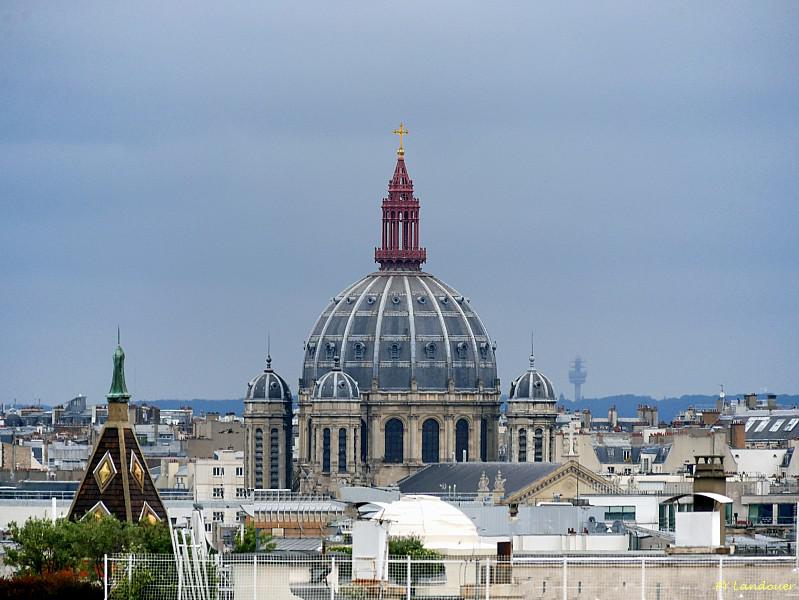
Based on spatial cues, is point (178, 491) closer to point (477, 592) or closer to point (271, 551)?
point (271, 551)

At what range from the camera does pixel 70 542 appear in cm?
8938

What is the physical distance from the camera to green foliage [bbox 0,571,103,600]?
244 feet

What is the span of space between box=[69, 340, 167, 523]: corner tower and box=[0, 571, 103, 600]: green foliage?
2403 cm

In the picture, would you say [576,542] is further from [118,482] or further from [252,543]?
[252,543]

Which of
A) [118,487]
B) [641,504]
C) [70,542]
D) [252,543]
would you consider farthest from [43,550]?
[641,504]

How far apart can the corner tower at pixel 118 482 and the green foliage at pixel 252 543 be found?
34.2 feet

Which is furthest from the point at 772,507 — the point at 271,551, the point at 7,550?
the point at 271,551

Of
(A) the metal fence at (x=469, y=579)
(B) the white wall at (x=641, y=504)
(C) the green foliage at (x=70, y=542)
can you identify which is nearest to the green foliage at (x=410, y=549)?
(A) the metal fence at (x=469, y=579)

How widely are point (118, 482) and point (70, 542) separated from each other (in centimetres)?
1626

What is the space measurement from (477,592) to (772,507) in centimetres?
8125

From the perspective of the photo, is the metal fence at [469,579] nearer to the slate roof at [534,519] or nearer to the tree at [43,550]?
the tree at [43,550]

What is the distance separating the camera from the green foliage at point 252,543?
81600 millimetres

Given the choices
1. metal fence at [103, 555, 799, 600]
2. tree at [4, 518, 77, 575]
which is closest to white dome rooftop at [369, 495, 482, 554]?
metal fence at [103, 555, 799, 600]

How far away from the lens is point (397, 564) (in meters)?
63.5
